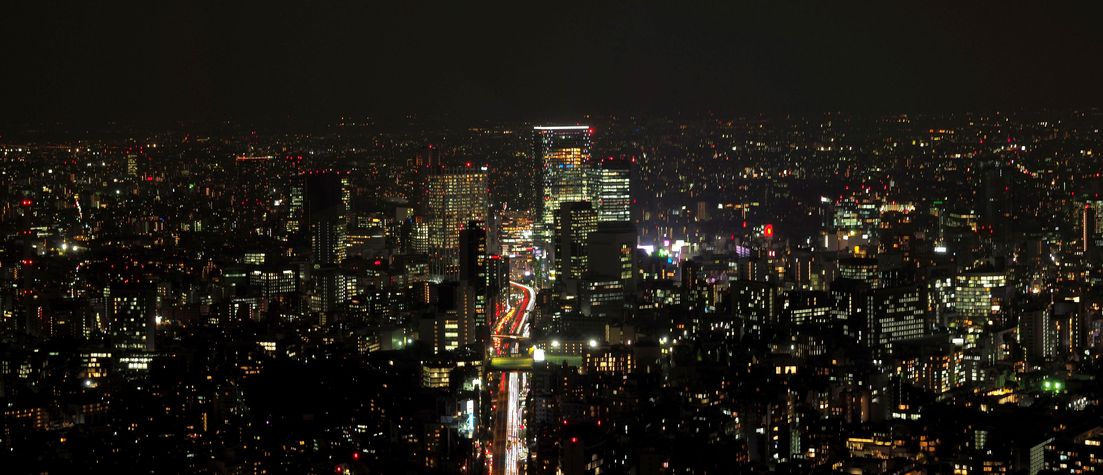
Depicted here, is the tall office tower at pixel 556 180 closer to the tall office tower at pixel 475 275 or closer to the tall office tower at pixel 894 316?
the tall office tower at pixel 475 275

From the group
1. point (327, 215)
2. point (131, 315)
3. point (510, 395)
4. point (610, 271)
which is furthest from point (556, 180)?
point (510, 395)

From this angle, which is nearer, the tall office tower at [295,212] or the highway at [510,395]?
the highway at [510,395]

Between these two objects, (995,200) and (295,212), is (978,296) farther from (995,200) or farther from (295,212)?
(295,212)

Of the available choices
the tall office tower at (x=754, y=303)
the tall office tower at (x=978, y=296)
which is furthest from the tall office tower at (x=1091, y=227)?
the tall office tower at (x=754, y=303)

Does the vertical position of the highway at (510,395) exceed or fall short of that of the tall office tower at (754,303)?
it falls short

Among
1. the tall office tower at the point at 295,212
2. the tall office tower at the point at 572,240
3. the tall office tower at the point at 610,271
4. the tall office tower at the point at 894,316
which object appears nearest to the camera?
the tall office tower at the point at 894,316

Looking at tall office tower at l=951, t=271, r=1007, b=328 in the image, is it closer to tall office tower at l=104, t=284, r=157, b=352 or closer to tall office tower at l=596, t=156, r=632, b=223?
tall office tower at l=596, t=156, r=632, b=223

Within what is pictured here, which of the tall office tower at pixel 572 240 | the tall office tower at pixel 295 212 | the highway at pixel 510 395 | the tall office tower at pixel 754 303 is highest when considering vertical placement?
the tall office tower at pixel 295 212

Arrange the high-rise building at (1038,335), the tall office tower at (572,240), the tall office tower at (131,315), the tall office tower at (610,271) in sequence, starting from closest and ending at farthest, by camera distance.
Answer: the tall office tower at (131,315)
the high-rise building at (1038,335)
the tall office tower at (610,271)
the tall office tower at (572,240)

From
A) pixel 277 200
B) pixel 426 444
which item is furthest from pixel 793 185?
pixel 426 444
